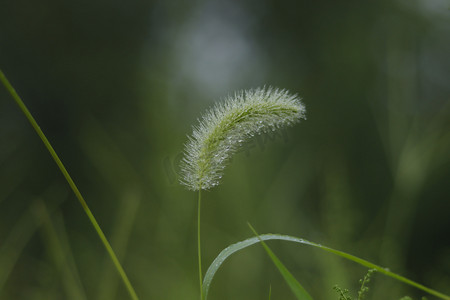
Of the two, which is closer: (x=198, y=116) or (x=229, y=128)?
(x=229, y=128)

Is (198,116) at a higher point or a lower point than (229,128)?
higher

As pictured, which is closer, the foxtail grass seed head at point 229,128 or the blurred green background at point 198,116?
the foxtail grass seed head at point 229,128

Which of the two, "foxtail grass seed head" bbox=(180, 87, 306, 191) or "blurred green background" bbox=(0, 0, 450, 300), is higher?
"blurred green background" bbox=(0, 0, 450, 300)

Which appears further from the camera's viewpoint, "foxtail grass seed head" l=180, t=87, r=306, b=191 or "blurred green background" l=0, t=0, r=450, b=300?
"blurred green background" l=0, t=0, r=450, b=300

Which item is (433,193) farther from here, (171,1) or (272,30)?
(171,1)
